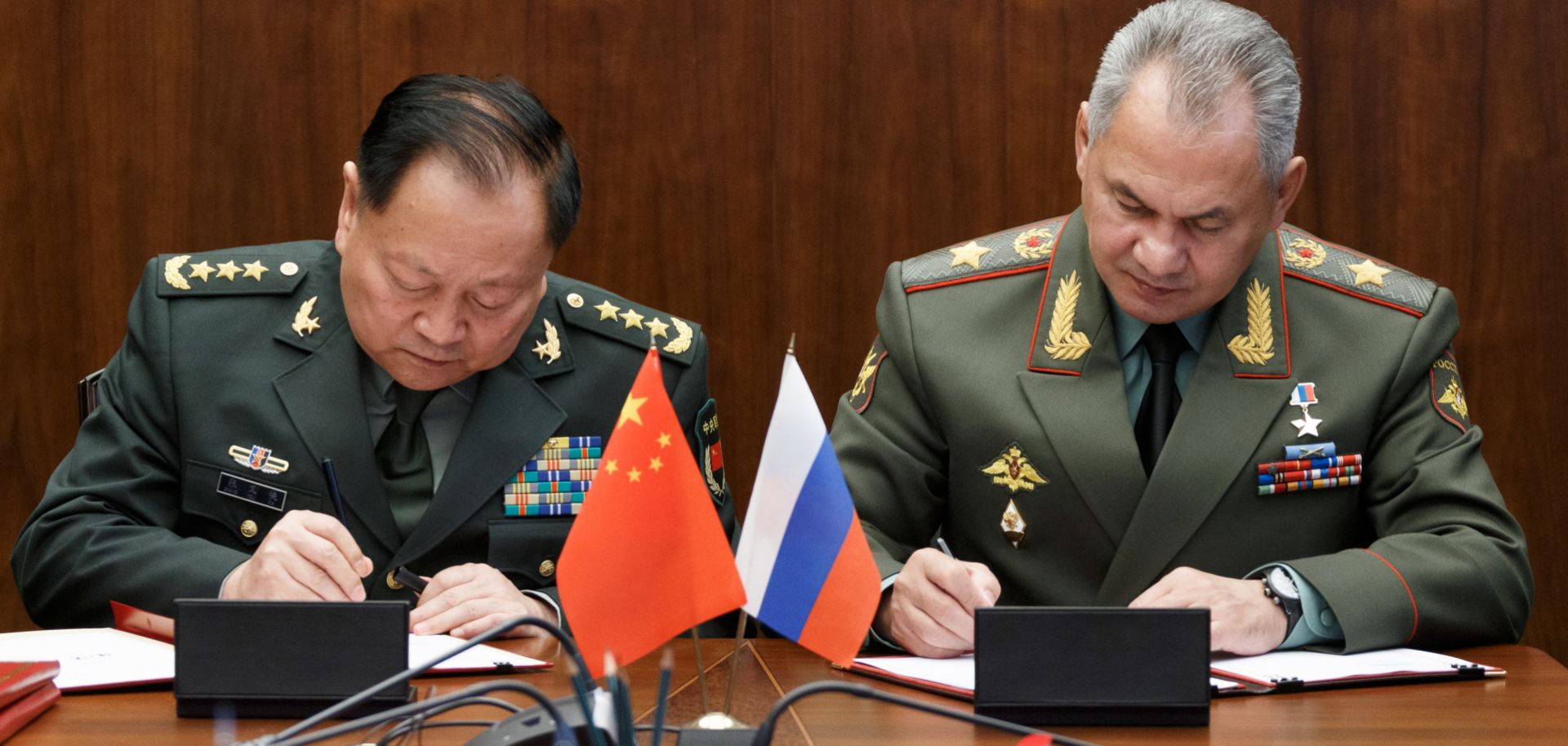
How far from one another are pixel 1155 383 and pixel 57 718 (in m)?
1.43

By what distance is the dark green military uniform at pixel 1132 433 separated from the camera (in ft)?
7.04

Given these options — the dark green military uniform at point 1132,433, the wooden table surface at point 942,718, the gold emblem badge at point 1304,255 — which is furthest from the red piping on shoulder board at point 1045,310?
the wooden table surface at point 942,718

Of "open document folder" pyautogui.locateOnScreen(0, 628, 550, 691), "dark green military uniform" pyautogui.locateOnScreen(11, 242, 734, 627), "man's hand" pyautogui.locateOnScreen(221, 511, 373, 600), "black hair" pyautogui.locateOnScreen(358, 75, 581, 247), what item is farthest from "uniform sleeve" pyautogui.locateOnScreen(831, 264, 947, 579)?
"man's hand" pyautogui.locateOnScreen(221, 511, 373, 600)

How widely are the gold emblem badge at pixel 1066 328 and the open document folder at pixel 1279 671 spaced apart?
0.53m

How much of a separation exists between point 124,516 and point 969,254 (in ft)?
4.12

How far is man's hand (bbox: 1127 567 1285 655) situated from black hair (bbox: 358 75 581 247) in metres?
0.92

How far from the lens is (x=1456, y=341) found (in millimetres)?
3141

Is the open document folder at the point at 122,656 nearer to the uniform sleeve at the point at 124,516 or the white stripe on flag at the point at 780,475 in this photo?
the uniform sleeve at the point at 124,516

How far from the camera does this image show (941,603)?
72.2 inches

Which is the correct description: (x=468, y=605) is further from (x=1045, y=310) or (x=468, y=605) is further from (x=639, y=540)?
(x=1045, y=310)


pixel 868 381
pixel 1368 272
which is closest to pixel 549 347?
pixel 868 381

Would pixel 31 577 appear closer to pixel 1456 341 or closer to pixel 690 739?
pixel 690 739

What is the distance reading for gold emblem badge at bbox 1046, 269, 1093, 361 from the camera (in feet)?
7.30

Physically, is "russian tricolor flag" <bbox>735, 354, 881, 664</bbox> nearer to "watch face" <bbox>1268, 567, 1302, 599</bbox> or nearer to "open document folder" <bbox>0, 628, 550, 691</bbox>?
"open document folder" <bbox>0, 628, 550, 691</bbox>
